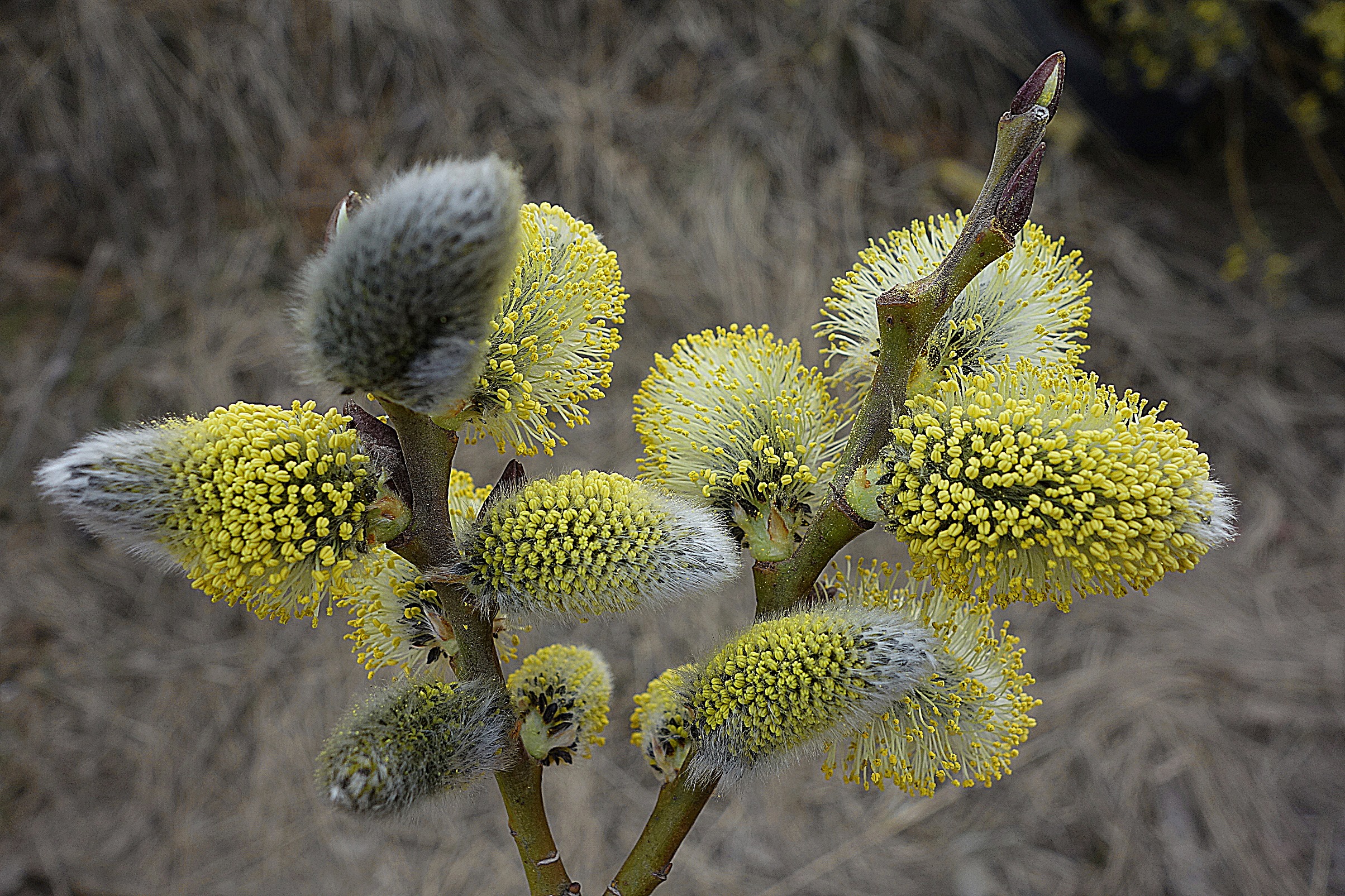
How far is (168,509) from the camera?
519 mm

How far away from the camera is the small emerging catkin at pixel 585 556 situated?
0.58m

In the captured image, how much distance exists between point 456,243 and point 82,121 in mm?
2588

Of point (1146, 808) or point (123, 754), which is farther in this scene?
point (123, 754)

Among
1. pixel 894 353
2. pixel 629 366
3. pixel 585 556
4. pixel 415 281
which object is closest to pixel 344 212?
pixel 415 281

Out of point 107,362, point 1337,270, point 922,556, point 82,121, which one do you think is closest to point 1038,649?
point 1337,270

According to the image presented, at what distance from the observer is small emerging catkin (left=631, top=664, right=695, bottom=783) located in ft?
2.17

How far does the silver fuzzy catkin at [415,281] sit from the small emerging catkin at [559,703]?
29 cm

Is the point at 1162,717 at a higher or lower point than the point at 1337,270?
lower

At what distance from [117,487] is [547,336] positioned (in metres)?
0.28

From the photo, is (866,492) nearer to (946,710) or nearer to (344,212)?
(946,710)

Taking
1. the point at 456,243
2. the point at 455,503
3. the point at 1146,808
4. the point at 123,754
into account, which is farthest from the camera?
the point at 123,754

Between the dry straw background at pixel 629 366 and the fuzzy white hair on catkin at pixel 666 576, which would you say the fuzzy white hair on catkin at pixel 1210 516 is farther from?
the dry straw background at pixel 629 366

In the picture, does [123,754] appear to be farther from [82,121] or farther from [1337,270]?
[1337,270]

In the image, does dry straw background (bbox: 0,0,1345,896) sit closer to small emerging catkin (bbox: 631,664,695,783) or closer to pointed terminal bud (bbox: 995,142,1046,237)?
small emerging catkin (bbox: 631,664,695,783)
